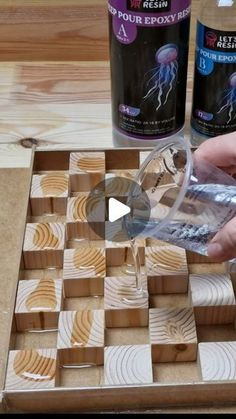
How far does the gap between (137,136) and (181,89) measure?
8cm

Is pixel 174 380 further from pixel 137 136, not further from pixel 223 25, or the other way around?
pixel 223 25

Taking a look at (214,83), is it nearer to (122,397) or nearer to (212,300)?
(212,300)

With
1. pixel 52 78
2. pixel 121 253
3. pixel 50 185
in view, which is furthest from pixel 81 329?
pixel 52 78

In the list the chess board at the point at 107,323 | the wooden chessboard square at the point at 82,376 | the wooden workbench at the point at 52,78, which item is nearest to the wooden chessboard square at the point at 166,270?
the chess board at the point at 107,323

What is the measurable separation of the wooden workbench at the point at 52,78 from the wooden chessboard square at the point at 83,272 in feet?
0.56

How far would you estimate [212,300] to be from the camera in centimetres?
65

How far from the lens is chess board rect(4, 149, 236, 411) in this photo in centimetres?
58

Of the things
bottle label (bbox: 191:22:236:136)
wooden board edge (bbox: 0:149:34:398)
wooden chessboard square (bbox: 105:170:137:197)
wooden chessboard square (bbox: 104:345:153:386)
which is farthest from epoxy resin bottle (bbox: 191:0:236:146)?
wooden chessboard square (bbox: 104:345:153:386)

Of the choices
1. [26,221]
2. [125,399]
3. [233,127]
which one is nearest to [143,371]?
[125,399]

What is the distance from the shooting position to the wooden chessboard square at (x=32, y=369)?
58cm

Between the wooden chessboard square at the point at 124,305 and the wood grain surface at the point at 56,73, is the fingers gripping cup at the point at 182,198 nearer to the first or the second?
the wooden chessboard square at the point at 124,305

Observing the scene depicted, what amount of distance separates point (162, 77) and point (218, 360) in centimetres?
35

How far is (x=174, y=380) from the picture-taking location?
61 centimetres
